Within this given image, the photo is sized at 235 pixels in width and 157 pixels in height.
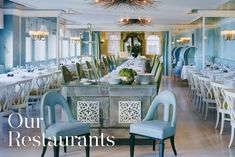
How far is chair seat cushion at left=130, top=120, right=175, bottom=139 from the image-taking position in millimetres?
4251

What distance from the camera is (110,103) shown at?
5.10 m

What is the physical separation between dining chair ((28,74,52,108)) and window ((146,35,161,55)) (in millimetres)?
15445

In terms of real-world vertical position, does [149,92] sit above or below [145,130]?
above

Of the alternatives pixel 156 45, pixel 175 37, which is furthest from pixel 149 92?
pixel 156 45

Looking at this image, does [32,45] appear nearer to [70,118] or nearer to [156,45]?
[70,118]

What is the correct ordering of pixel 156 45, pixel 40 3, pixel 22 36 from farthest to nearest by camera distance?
pixel 156 45 < pixel 22 36 < pixel 40 3

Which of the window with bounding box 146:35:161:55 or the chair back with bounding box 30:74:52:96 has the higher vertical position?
the window with bounding box 146:35:161:55

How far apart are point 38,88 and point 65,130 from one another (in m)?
4.04

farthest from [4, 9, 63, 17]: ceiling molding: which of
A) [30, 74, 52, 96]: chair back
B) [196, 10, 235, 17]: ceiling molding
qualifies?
[196, 10, 235, 17]: ceiling molding

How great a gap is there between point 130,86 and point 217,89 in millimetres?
1892

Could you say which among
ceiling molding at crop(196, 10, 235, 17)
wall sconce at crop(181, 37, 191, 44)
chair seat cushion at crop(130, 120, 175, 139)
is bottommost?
chair seat cushion at crop(130, 120, 175, 139)

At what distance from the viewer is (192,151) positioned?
193 inches

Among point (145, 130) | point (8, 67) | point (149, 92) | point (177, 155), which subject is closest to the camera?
→ point (145, 130)

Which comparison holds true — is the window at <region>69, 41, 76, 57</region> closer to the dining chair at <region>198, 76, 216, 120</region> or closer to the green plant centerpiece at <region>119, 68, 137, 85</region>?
the dining chair at <region>198, 76, 216, 120</region>
